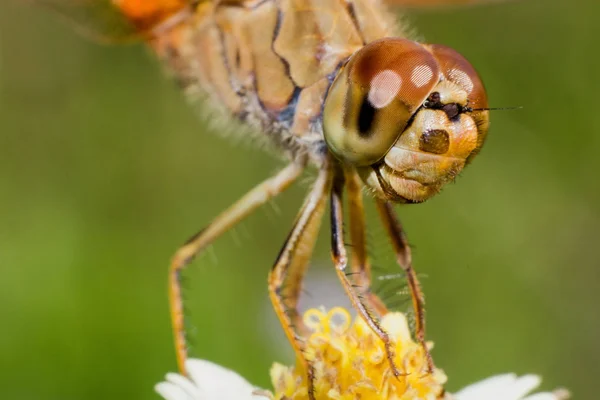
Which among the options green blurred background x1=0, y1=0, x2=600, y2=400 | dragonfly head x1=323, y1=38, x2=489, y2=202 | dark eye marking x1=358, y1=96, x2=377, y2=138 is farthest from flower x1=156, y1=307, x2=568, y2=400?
green blurred background x1=0, y1=0, x2=600, y2=400

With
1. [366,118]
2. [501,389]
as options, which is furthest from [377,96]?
[501,389]

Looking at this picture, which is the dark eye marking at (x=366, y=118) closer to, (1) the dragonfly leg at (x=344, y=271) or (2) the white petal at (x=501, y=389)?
(1) the dragonfly leg at (x=344, y=271)

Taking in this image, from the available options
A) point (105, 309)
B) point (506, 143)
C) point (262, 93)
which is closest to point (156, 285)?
point (105, 309)

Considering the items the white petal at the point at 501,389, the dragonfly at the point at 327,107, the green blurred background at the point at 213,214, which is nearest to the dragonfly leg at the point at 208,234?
the dragonfly at the point at 327,107

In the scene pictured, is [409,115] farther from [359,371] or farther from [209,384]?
[209,384]

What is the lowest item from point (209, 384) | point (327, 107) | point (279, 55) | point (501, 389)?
point (501, 389)

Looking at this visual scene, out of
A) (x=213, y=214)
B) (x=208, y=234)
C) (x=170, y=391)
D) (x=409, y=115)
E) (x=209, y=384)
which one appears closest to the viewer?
(x=409, y=115)

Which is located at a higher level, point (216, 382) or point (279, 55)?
point (279, 55)
